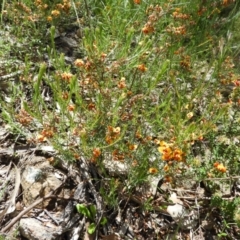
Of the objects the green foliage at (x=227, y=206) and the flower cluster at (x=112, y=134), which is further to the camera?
the green foliage at (x=227, y=206)

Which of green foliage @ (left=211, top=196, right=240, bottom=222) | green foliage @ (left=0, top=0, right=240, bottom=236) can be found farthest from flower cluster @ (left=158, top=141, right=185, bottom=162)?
green foliage @ (left=211, top=196, right=240, bottom=222)

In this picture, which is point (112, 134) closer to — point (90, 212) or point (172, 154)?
point (172, 154)

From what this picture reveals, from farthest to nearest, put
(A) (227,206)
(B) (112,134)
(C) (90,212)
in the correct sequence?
(A) (227,206)
(C) (90,212)
(B) (112,134)

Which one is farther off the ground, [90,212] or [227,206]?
[90,212]

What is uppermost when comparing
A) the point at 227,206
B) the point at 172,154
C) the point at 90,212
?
the point at 172,154

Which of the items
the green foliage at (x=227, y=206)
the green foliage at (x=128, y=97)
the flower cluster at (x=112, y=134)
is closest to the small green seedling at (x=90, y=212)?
the green foliage at (x=128, y=97)

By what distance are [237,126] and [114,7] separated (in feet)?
4.63

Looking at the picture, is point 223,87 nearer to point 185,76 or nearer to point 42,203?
point 185,76

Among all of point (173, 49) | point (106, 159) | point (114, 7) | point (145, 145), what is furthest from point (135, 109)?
point (114, 7)

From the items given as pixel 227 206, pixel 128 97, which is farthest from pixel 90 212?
pixel 227 206

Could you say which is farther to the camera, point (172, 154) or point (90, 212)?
point (90, 212)

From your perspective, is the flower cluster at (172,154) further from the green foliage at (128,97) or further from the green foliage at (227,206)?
the green foliage at (227,206)

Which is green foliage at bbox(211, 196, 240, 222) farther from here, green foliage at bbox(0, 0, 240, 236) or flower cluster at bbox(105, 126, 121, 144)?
flower cluster at bbox(105, 126, 121, 144)

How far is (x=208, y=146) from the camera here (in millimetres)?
2541
